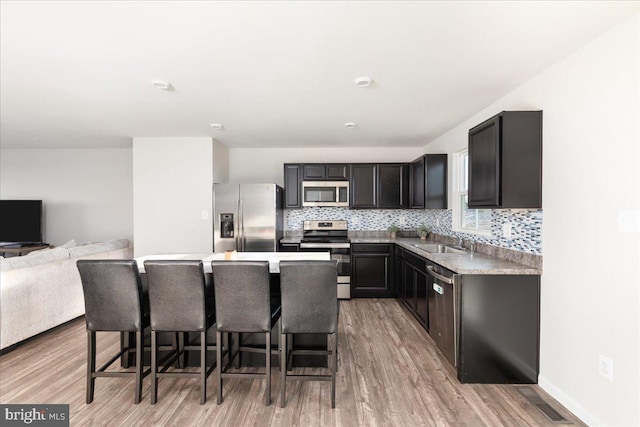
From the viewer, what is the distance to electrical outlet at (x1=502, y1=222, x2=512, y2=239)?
9.00 feet

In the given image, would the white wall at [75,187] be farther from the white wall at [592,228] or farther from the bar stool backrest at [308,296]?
the white wall at [592,228]

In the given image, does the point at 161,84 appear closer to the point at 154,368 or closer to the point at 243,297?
the point at 243,297

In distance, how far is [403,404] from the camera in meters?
2.12

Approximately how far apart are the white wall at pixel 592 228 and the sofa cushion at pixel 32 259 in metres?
4.69

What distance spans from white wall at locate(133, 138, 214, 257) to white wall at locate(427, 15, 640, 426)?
159 inches

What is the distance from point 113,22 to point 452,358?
3264 millimetres

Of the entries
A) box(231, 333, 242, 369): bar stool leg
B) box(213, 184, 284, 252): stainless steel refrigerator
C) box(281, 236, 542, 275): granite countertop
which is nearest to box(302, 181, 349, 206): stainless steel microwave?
box(213, 184, 284, 252): stainless steel refrigerator

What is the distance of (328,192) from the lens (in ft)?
16.0

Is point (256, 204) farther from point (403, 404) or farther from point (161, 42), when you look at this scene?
Result: point (403, 404)

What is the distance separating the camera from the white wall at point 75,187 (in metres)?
5.40

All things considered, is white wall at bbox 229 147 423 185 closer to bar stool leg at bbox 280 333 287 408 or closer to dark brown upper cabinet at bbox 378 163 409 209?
dark brown upper cabinet at bbox 378 163 409 209

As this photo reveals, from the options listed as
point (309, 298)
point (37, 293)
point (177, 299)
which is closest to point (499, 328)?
point (309, 298)

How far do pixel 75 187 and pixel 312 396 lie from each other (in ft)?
18.5

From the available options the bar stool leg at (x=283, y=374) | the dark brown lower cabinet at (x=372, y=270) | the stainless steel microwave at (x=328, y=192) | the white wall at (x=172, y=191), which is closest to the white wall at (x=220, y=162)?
the white wall at (x=172, y=191)
